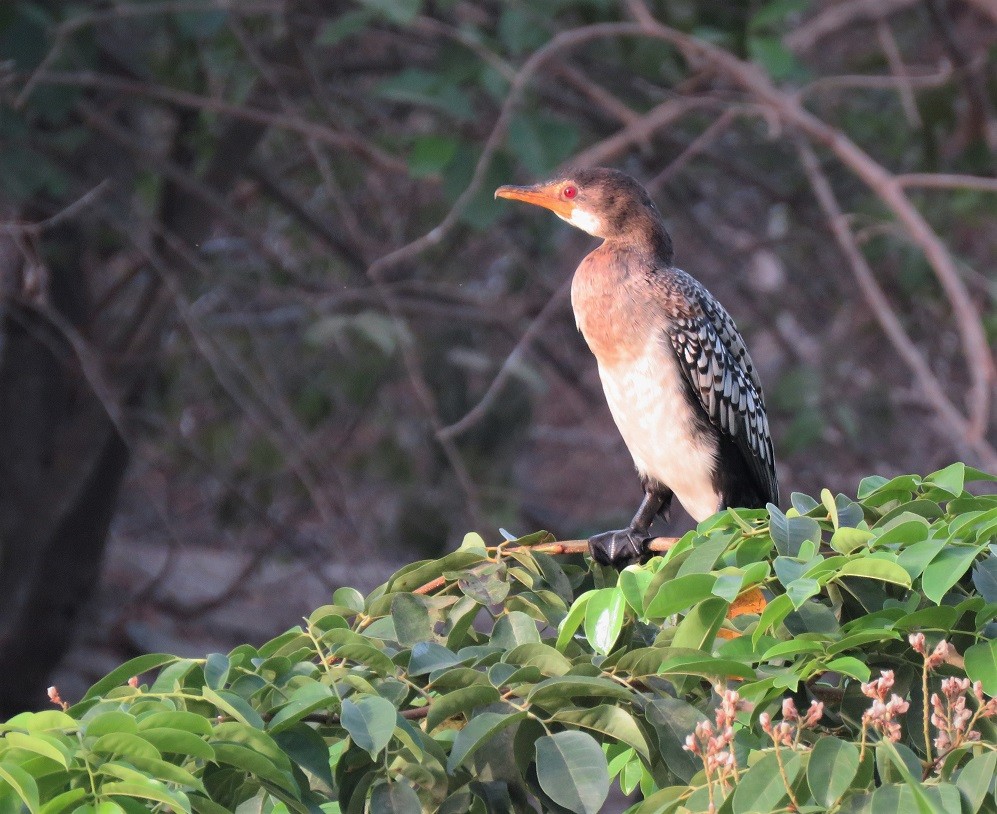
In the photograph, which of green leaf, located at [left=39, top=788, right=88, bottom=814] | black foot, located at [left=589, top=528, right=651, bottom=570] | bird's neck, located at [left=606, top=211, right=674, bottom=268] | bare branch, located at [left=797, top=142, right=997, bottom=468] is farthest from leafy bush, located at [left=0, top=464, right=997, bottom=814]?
bare branch, located at [left=797, top=142, right=997, bottom=468]

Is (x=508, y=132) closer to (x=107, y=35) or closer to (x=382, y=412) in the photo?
(x=107, y=35)

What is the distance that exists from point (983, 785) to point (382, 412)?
5.81 meters

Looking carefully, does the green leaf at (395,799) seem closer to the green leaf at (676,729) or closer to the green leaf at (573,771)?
the green leaf at (573,771)

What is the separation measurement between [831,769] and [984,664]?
0.66 feet

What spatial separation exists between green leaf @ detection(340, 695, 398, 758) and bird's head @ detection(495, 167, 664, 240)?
235 centimetres

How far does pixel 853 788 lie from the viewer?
4.30ft

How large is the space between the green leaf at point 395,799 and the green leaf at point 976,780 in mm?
534

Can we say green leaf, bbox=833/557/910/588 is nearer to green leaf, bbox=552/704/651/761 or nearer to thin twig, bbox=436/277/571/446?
green leaf, bbox=552/704/651/761

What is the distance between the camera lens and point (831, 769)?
129 cm

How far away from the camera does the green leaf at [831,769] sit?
1271mm

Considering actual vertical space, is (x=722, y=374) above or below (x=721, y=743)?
above

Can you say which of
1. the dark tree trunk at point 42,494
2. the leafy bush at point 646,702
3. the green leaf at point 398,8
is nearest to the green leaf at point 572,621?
the leafy bush at point 646,702

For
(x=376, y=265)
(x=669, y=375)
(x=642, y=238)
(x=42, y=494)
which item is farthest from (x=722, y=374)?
(x=42, y=494)

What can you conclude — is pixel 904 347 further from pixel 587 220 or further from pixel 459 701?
pixel 459 701
